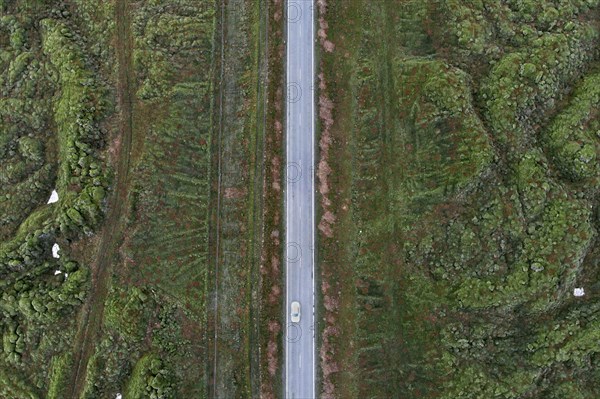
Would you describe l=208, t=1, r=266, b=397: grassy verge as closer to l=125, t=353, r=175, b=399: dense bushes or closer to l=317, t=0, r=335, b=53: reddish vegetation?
l=125, t=353, r=175, b=399: dense bushes

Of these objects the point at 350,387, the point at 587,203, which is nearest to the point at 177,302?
the point at 350,387

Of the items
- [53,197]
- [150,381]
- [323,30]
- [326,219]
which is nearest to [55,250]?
[53,197]

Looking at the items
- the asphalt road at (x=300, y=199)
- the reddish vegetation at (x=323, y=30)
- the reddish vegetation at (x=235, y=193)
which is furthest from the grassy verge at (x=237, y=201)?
the reddish vegetation at (x=323, y=30)

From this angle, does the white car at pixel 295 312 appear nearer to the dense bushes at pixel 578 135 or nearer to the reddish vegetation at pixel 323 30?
the reddish vegetation at pixel 323 30

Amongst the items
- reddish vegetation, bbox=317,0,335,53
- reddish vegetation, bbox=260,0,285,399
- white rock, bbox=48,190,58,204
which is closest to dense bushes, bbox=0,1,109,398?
white rock, bbox=48,190,58,204

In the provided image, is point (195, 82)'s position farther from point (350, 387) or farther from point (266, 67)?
point (350, 387)

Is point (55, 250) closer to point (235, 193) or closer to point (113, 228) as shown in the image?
point (113, 228)
